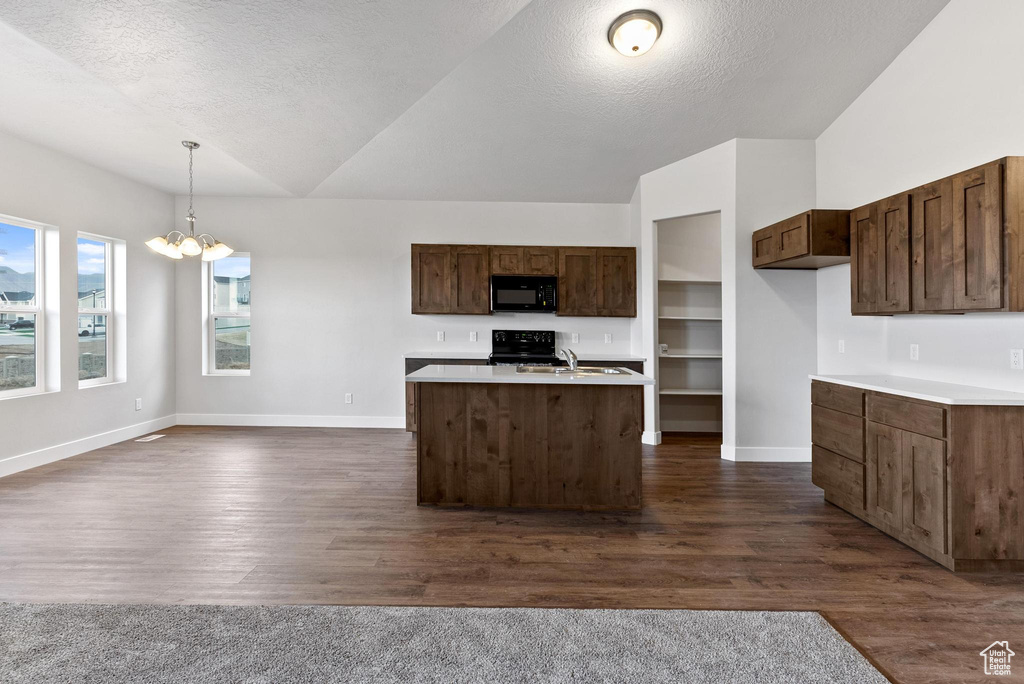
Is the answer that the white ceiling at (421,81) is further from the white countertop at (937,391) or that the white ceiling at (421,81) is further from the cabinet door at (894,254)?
the white countertop at (937,391)

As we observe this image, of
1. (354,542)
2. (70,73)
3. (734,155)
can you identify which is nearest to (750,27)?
(734,155)

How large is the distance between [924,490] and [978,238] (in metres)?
1.33

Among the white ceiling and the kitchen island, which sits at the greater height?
the white ceiling

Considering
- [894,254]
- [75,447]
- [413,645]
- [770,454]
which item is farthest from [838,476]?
[75,447]

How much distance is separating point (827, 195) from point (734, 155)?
87cm

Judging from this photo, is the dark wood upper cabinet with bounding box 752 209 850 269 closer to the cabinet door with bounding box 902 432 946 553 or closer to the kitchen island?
the cabinet door with bounding box 902 432 946 553

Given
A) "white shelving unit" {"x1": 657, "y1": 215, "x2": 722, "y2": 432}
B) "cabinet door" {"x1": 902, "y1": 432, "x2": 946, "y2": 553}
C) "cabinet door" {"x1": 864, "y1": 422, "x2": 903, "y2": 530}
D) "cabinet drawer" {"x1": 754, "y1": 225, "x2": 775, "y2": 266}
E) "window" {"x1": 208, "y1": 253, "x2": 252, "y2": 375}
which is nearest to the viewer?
"cabinet door" {"x1": 902, "y1": 432, "x2": 946, "y2": 553}

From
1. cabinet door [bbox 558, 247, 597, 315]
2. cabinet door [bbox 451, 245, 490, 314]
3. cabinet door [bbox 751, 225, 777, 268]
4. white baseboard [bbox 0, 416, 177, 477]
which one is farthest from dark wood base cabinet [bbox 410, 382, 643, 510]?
Answer: white baseboard [bbox 0, 416, 177, 477]

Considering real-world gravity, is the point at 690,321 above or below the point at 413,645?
above

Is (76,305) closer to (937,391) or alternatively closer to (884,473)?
(884,473)

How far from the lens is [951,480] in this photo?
256cm

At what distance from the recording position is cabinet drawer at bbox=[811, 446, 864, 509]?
127 inches

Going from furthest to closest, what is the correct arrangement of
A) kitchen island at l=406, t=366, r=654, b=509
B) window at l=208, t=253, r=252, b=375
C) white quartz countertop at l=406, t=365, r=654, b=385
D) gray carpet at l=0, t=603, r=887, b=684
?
window at l=208, t=253, r=252, b=375 → kitchen island at l=406, t=366, r=654, b=509 → white quartz countertop at l=406, t=365, r=654, b=385 → gray carpet at l=0, t=603, r=887, b=684

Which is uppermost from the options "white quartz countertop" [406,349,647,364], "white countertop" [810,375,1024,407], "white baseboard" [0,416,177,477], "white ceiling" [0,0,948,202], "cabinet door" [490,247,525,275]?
"white ceiling" [0,0,948,202]
